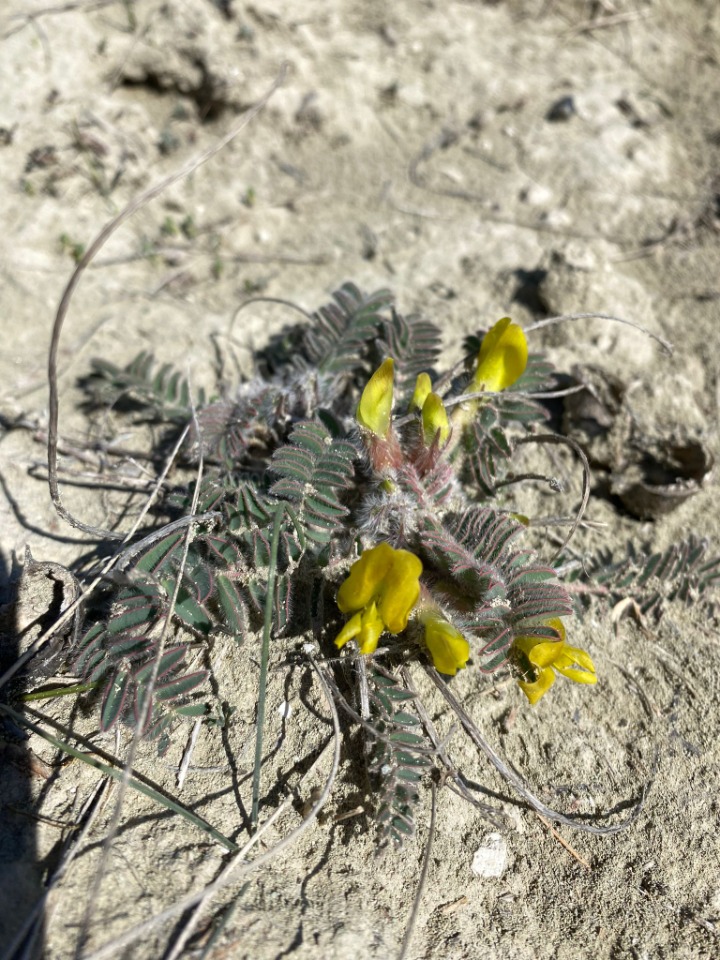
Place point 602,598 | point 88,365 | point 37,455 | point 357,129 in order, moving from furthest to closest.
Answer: point 357,129 < point 88,365 < point 37,455 < point 602,598

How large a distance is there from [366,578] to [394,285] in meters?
1.78

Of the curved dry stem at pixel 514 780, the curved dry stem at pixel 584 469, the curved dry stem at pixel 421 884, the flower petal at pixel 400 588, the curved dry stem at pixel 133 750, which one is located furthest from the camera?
the curved dry stem at pixel 584 469

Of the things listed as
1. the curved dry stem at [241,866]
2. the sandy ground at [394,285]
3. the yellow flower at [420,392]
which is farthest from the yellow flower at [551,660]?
the yellow flower at [420,392]

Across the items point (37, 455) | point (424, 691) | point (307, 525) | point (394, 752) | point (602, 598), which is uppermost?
point (37, 455)

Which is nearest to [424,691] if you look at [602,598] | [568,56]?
[602,598]

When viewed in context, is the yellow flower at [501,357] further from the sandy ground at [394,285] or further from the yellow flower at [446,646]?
the yellow flower at [446,646]

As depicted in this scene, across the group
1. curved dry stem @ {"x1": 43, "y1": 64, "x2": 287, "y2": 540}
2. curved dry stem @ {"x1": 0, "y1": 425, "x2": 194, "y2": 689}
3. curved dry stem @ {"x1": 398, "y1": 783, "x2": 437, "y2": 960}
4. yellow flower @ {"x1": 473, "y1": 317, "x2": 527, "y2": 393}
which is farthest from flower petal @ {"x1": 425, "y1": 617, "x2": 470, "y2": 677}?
curved dry stem @ {"x1": 43, "y1": 64, "x2": 287, "y2": 540}

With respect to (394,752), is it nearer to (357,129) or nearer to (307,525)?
(307,525)

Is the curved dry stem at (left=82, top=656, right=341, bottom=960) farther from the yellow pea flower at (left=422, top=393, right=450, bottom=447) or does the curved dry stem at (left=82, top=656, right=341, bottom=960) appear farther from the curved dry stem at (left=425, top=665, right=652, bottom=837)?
the yellow pea flower at (left=422, top=393, right=450, bottom=447)

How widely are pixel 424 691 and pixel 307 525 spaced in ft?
1.90

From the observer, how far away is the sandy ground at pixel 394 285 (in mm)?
1771

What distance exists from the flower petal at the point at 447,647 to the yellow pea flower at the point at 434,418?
0.60 m

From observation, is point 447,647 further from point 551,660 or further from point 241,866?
point 241,866

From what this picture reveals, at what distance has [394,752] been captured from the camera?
1.82m
